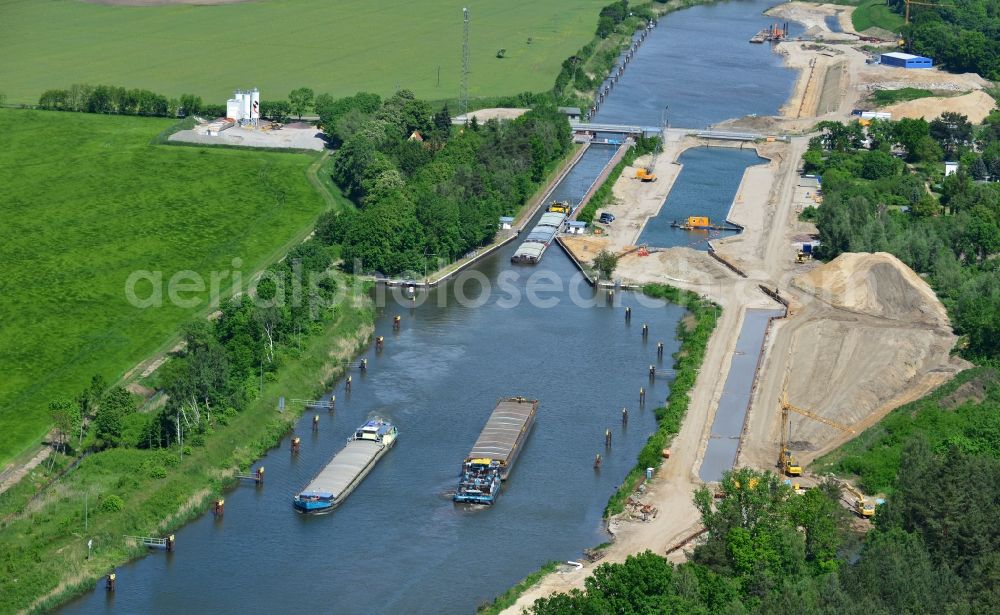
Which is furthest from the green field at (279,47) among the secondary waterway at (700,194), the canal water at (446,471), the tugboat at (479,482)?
the tugboat at (479,482)

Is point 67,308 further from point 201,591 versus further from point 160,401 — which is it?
point 201,591

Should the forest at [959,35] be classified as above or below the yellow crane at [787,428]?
above

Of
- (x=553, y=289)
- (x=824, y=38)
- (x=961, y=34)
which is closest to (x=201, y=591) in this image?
(x=553, y=289)

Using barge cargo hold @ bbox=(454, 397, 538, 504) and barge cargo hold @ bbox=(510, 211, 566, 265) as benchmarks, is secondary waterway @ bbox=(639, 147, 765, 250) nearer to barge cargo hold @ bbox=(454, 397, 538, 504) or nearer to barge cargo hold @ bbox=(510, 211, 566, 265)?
barge cargo hold @ bbox=(510, 211, 566, 265)

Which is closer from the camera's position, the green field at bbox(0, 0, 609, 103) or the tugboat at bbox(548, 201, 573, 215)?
the tugboat at bbox(548, 201, 573, 215)

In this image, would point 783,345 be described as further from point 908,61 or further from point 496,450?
point 908,61

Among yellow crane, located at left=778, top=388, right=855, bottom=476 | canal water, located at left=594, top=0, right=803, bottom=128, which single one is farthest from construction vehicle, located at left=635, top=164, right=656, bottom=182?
yellow crane, located at left=778, top=388, right=855, bottom=476

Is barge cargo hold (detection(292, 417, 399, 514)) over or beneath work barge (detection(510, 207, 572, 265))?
beneath

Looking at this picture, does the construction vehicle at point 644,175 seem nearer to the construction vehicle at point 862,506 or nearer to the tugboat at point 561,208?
the tugboat at point 561,208
